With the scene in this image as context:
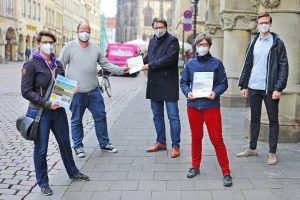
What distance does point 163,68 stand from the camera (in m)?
6.89

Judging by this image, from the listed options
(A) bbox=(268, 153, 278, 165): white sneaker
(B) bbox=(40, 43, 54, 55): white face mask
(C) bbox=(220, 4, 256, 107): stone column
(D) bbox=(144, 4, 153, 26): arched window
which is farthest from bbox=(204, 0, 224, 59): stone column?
(D) bbox=(144, 4, 153, 26): arched window

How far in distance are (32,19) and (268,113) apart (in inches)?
2092

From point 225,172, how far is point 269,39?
210 cm

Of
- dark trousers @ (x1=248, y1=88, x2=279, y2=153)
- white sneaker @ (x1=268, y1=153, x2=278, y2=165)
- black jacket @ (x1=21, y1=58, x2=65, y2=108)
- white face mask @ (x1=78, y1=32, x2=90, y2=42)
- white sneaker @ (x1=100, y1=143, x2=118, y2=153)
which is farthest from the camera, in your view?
white sneaker @ (x1=100, y1=143, x2=118, y2=153)

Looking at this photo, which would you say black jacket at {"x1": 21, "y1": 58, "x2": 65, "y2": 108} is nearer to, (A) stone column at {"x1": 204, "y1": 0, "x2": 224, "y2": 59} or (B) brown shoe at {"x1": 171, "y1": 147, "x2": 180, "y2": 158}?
(B) brown shoe at {"x1": 171, "y1": 147, "x2": 180, "y2": 158}

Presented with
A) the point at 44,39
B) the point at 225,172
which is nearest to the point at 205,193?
the point at 225,172

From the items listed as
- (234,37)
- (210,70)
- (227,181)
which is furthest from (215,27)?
(227,181)

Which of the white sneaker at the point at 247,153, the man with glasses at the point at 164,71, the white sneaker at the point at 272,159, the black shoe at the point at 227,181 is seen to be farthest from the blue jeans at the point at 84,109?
the white sneaker at the point at 272,159

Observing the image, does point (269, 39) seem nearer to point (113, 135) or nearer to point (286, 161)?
point (286, 161)

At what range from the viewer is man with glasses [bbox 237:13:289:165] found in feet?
20.7

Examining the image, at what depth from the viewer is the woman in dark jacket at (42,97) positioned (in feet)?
16.2

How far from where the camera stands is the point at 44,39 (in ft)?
16.5

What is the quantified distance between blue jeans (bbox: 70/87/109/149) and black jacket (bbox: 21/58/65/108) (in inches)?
73.8

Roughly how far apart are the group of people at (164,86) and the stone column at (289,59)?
108cm
